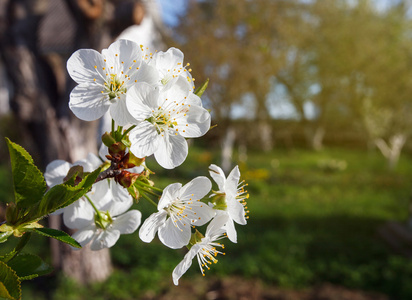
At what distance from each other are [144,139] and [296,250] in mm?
3880

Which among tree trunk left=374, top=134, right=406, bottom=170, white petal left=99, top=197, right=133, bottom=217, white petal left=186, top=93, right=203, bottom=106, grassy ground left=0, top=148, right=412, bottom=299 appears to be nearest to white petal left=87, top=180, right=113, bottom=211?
white petal left=99, top=197, right=133, bottom=217

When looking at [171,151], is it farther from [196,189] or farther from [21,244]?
[21,244]

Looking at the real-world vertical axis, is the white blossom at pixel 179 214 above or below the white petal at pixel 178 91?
below

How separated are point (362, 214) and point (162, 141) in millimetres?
5534

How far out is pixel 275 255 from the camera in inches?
158

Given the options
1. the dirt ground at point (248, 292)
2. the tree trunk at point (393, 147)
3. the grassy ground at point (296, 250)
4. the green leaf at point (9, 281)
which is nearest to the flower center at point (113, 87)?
the green leaf at point (9, 281)

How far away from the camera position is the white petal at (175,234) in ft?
2.07

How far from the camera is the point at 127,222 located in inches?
28.8

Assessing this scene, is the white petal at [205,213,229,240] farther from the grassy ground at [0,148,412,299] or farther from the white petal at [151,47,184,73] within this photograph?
the grassy ground at [0,148,412,299]

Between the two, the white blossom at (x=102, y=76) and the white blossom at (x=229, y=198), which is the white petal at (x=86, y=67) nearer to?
the white blossom at (x=102, y=76)

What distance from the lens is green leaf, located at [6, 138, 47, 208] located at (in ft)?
1.59

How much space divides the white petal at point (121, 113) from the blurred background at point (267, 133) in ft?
1.10

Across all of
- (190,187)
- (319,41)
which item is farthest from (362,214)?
(319,41)

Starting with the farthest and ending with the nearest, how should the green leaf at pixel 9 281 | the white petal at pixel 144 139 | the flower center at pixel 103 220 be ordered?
1. the flower center at pixel 103 220
2. the white petal at pixel 144 139
3. the green leaf at pixel 9 281
